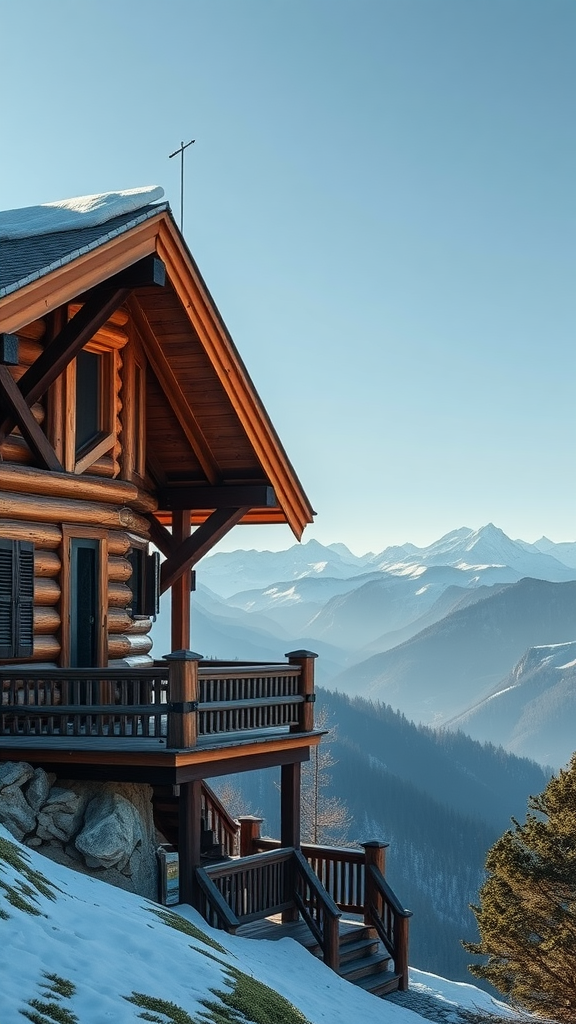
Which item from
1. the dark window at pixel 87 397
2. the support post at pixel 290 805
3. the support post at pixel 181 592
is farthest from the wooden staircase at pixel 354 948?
the dark window at pixel 87 397

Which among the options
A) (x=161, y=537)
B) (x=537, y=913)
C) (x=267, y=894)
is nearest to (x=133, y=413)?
(x=161, y=537)

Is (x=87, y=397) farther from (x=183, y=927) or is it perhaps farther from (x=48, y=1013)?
(x=48, y=1013)

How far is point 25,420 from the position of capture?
15.9m

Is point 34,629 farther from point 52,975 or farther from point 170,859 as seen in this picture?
point 52,975

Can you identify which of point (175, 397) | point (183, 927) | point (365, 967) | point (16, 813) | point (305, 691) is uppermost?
point (175, 397)

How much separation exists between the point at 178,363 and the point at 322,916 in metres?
8.46

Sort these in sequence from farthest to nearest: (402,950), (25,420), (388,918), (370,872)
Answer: (370,872)
(388,918)
(402,950)
(25,420)

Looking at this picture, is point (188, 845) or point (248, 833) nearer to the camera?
point (188, 845)

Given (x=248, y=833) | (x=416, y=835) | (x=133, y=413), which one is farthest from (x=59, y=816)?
(x=416, y=835)

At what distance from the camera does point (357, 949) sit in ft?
58.4

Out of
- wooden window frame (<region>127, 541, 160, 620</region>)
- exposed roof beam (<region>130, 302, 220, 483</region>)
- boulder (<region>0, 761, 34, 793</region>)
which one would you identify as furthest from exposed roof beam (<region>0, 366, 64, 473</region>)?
boulder (<region>0, 761, 34, 793</region>)

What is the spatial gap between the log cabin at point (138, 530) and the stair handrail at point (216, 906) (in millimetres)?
21

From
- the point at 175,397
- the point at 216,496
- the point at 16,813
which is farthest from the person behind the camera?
the point at 216,496

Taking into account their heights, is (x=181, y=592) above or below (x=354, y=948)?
above
